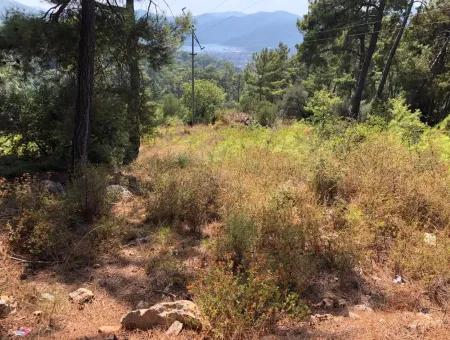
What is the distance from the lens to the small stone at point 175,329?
318 centimetres

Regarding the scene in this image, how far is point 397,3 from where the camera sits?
1939 centimetres

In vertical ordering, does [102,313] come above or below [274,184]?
below

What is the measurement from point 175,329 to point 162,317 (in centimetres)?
17

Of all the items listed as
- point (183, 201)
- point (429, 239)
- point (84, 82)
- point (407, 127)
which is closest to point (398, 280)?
point (429, 239)

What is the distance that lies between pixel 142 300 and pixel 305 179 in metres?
3.44

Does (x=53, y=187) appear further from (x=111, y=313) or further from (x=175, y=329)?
(x=175, y=329)

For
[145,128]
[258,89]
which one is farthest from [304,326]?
[258,89]

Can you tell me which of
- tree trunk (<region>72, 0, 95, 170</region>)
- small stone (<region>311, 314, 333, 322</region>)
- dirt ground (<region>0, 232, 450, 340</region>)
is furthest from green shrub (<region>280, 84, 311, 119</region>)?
small stone (<region>311, 314, 333, 322</region>)

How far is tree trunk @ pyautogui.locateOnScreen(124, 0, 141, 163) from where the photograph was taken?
26.0 feet

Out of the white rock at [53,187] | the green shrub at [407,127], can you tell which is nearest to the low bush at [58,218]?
the white rock at [53,187]

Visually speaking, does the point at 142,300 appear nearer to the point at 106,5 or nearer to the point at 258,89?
the point at 106,5

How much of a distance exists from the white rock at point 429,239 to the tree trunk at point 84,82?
200 inches

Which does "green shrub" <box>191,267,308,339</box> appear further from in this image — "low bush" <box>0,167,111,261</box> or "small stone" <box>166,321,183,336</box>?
"low bush" <box>0,167,111,261</box>

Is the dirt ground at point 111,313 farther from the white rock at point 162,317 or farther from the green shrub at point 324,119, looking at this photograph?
the green shrub at point 324,119
